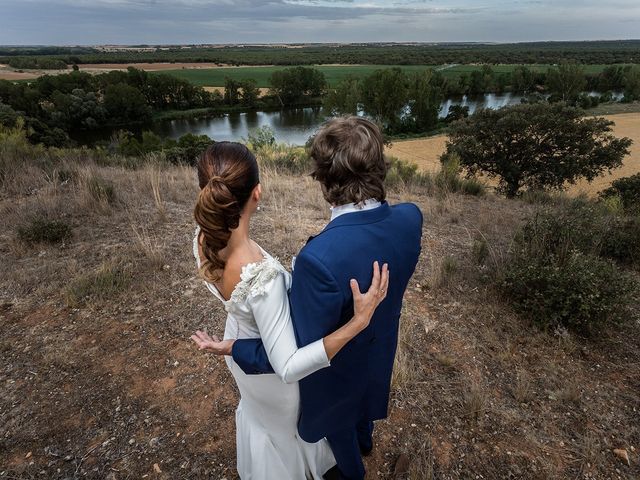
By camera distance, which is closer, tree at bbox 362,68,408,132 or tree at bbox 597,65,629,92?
tree at bbox 362,68,408,132

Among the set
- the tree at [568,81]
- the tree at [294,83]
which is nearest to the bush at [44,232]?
the tree at [568,81]

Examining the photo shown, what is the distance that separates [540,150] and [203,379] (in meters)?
14.6

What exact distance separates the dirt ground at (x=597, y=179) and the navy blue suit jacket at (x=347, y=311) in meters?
19.5

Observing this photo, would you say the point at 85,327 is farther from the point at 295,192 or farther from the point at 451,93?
the point at 451,93

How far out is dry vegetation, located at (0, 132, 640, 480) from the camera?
2.14m

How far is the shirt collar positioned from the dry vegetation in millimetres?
1610

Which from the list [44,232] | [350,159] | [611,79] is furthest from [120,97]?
[611,79]

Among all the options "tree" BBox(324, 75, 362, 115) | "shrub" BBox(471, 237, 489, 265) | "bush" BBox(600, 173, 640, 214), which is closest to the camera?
"shrub" BBox(471, 237, 489, 265)

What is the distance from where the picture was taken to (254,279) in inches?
47.2

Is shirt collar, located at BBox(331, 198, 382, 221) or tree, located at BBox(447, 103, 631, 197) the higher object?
shirt collar, located at BBox(331, 198, 382, 221)

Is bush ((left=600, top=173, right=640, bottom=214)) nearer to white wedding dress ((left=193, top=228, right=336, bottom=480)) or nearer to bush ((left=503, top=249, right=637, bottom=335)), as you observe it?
bush ((left=503, top=249, right=637, bottom=335))

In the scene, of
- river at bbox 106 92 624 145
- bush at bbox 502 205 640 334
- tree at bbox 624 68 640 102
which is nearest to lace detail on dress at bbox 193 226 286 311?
bush at bbox 502 205 640 334

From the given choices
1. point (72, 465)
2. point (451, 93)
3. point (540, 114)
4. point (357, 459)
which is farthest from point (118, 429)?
point (451, 93)

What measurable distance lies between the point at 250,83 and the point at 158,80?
13.8 meters
